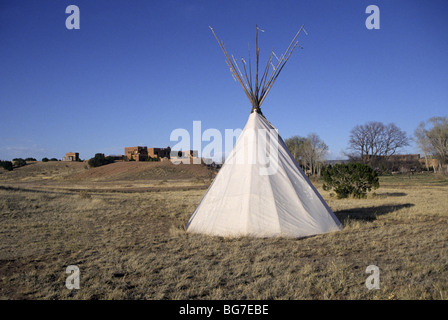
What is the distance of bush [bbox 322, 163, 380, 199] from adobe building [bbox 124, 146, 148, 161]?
4731 centimetres

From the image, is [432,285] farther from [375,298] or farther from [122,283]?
[122,283]

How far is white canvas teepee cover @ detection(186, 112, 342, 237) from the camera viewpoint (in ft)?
19.9

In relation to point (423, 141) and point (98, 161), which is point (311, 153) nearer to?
point (423, 141)

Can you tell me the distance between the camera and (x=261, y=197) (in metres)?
6.29

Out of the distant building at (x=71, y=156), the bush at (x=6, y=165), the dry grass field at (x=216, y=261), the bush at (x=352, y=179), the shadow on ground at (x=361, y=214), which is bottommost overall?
the shadow on ground at (x=361, y=214)

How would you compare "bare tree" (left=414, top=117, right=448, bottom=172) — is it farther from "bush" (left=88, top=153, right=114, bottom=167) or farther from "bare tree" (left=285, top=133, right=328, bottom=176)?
"bush" (left=88, top=153, right=114, bottom=167)

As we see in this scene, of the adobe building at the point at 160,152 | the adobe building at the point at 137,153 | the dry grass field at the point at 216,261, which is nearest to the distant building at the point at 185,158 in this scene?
the adobe building at the point at 137,153

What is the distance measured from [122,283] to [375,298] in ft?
9.29

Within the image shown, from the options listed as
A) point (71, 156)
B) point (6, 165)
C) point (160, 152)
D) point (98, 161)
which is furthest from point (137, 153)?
point (6, 165)

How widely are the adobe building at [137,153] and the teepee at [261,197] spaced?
170 ft

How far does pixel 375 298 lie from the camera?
3.21 m

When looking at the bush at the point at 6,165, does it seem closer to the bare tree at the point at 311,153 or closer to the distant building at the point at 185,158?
the distant building at the point at 185,158

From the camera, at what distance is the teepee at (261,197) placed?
240 inches

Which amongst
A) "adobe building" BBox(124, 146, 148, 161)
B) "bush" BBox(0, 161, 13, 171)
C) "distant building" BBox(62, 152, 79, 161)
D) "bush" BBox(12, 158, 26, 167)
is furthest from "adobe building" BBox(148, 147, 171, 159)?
"bush" BBox(0, 161, 13, 171)
